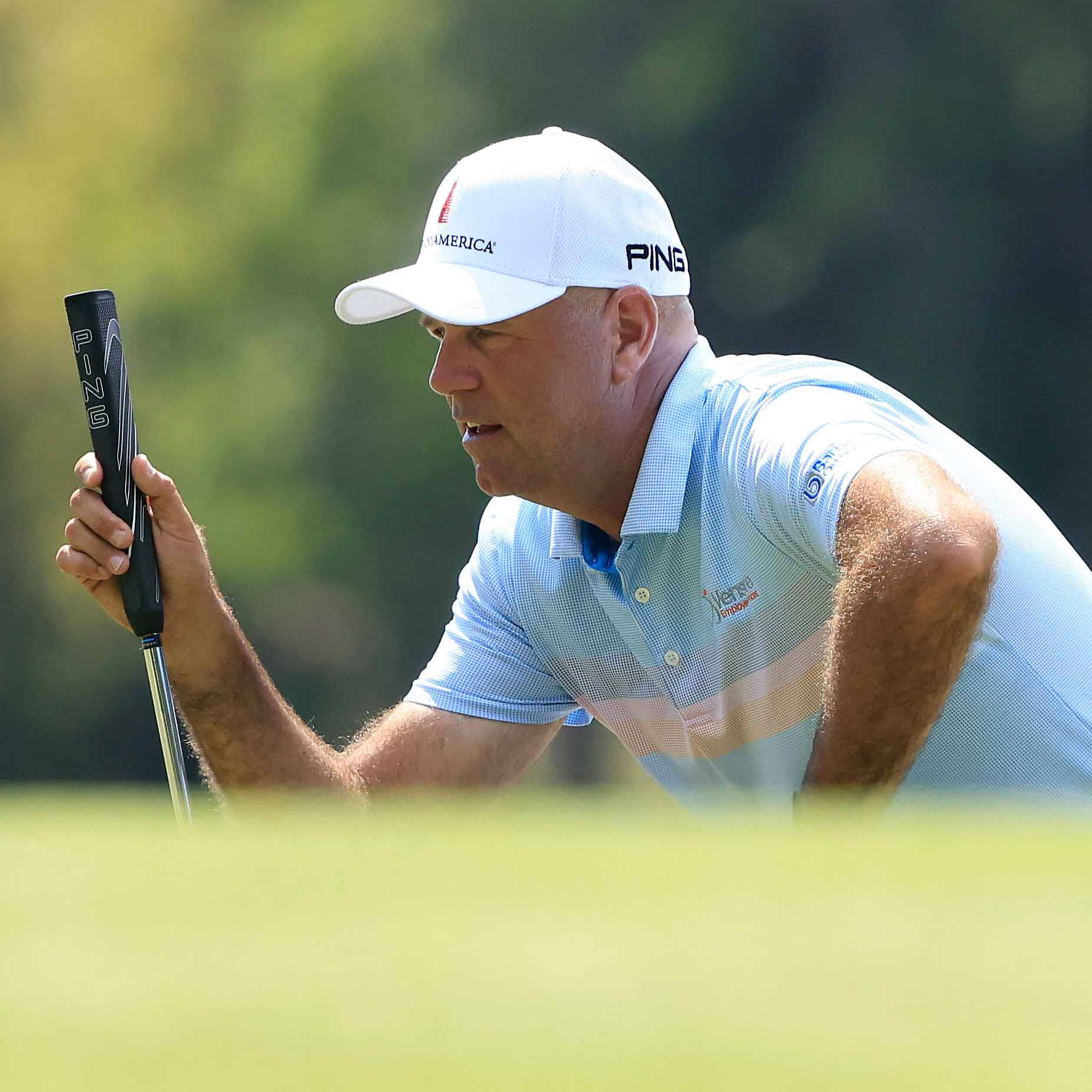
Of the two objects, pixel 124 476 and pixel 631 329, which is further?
pixel 631 329

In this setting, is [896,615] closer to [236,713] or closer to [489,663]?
[489,663]

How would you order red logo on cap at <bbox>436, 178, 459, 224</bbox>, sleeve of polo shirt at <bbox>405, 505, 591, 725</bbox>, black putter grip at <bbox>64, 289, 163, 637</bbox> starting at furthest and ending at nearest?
sleeve of polo shirt at <bbox>405, 505, 591, 725</bbox>
red logo on cap at <bbox>436, 178, 459, 224</bbox>
black putter grip at <bbox>64, 289, 163, 637</bbox>

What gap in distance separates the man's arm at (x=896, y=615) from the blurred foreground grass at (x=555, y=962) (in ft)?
2.36

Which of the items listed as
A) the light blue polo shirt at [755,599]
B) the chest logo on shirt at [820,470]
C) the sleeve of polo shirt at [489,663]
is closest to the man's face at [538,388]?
the light blue polo shirt at [755,599]

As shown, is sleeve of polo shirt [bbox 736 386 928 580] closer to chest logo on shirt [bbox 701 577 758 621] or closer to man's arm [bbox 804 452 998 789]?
man's arm [bbox 804 452 998 789]

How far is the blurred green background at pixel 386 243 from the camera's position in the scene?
56.7 ft

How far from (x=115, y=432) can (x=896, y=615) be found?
44.6 inches

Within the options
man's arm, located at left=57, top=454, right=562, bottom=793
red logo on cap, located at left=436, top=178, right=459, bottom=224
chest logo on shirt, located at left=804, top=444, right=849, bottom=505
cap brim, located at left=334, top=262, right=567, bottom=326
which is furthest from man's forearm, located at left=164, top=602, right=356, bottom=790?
chest logo on shirt, located at left=804, top=444, right=849, bottom=505

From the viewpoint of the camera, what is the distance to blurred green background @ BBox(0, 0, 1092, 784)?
17281mm

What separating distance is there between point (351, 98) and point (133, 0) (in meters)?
2.76

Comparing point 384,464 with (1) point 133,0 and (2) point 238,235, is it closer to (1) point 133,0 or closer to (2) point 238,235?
(2) point 238,235

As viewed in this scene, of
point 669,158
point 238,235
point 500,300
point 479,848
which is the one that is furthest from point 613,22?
point 479,848

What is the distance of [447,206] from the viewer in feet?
10.1

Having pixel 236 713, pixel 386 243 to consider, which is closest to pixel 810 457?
pixel 236 713
